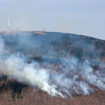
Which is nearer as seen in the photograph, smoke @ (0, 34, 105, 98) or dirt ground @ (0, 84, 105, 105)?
dirt ground @ (0, 84, 105, 105)

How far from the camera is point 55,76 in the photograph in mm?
28234

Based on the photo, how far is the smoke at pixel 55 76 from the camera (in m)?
26.0

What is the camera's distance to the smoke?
2598 centimetres

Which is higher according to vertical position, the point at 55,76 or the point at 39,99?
the point at 55,76

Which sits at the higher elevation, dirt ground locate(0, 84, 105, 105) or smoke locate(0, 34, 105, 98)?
smoke locate(0, 34, 105, 98)

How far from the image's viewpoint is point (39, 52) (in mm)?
40688

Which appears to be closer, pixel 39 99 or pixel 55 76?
pixel 39 99

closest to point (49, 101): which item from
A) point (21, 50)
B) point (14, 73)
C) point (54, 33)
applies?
point (14, 73)

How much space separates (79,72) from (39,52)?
1084cm

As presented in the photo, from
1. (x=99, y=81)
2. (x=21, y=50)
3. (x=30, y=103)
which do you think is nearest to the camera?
(x=30, y=103)

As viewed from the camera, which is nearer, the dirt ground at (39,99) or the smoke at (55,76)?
the dirt ground at (39,99)

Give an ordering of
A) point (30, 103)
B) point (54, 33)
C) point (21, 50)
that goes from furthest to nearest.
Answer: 1. point (54, 33)
2. point (21, 50)
3. point (30, 103)

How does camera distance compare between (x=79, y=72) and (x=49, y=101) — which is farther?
(x=79, y=72)

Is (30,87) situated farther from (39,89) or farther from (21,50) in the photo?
(21,50)
